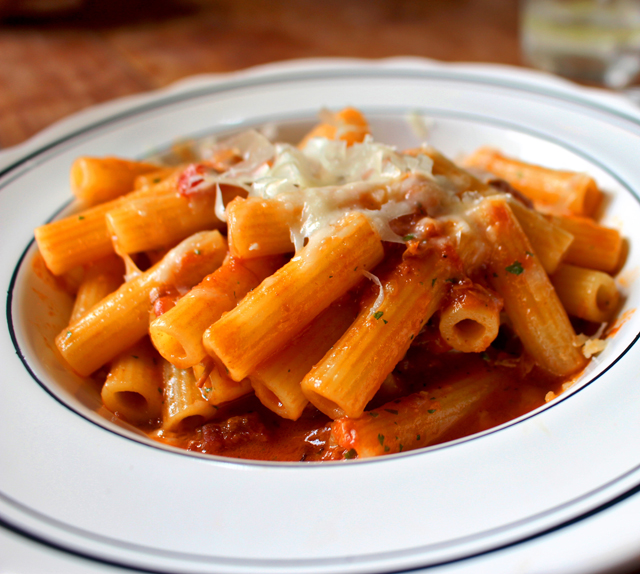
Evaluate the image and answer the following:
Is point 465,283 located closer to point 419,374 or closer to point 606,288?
point 419,374

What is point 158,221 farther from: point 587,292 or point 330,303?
point 587,292

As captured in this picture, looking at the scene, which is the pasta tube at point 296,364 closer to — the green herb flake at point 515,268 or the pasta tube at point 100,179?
the green herb flake at point 515,268

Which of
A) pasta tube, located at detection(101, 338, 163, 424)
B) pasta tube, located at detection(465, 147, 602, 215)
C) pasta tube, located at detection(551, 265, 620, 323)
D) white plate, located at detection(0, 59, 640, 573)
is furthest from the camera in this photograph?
pasta tube, located at detection(465, 147, 602, 215)

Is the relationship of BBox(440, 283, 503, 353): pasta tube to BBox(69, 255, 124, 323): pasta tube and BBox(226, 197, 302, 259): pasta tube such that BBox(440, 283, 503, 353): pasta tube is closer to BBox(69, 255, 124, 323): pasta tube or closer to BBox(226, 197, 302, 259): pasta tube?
BBox(226, 197, 302, 259): pasta tube

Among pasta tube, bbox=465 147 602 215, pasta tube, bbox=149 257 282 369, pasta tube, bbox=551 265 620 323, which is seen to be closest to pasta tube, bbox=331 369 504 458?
pasta tube, bbox=551 265 620 323

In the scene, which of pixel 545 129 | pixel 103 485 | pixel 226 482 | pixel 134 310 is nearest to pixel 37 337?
pixel 134 310
